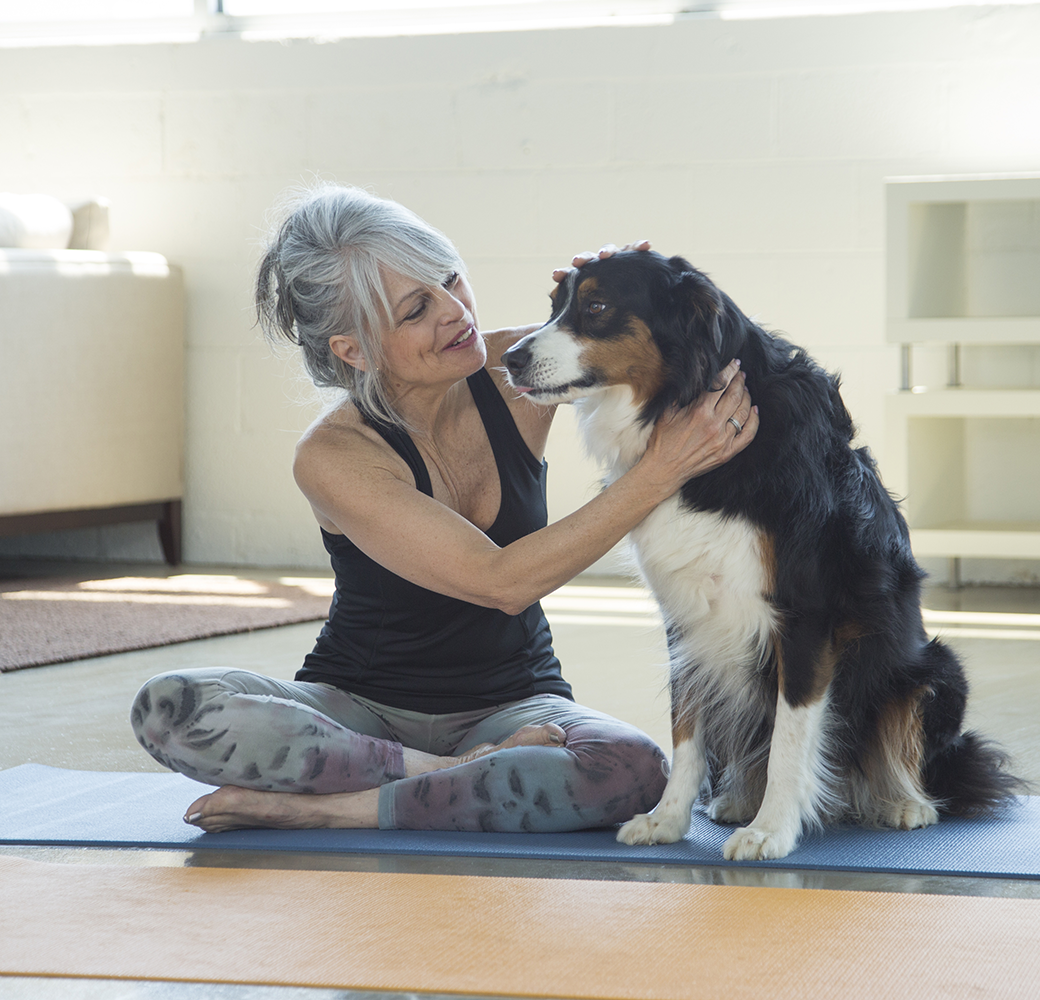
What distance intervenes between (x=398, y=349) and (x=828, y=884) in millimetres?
938

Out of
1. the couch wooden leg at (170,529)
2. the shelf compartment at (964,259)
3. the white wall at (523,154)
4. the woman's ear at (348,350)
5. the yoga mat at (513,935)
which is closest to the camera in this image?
the yoga mat at (513,935)

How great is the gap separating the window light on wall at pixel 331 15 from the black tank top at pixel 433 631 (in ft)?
9.56

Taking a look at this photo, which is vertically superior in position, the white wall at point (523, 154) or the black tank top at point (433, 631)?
the white wall at point (523, 154)

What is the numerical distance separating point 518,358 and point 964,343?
8.24 ft

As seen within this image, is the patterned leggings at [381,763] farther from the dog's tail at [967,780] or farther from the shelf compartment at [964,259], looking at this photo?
the shelf compartment at [964,259]

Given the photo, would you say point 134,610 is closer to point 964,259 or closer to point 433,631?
point 433,631

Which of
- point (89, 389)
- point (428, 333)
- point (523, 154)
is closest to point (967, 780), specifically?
point (428, 333)

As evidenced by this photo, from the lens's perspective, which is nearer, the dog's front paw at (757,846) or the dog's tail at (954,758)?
the dog's front paw at (757,846)

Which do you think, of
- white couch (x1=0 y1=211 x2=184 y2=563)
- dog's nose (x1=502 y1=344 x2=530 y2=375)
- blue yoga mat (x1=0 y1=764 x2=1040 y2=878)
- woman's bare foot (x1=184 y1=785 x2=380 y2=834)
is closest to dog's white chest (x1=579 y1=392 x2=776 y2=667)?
dog's nose (x1=502 y1=344 x2=530 y2=375)

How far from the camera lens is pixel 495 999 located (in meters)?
1.23

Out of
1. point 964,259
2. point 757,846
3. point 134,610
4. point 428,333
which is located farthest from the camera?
point 964,259

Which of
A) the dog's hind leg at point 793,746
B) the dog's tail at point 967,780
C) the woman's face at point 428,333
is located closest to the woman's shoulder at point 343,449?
the woman's face at point 428,333

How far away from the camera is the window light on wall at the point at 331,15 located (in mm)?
4367

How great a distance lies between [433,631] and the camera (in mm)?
1944
